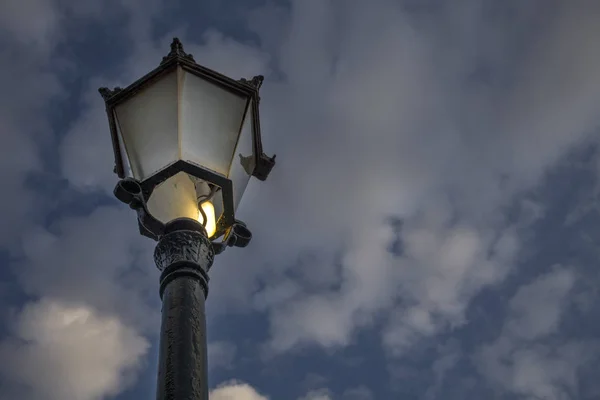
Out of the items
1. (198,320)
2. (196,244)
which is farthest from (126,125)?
(198,320)

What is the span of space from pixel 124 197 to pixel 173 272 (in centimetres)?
62

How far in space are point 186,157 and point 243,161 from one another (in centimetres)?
52

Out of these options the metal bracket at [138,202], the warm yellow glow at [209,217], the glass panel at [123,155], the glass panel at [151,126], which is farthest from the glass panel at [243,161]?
the glass panel at [123,155]

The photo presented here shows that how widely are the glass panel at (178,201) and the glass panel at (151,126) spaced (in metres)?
0.18

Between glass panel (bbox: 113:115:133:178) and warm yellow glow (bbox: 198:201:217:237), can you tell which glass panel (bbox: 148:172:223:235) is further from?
glass panel (bbox: 113:115:133:178)

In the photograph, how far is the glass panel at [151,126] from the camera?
379cm

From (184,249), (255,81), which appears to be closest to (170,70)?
(255,81)

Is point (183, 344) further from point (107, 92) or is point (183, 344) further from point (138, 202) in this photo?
point (107, 92)

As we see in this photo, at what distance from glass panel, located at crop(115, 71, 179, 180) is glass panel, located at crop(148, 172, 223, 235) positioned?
0.18 meters

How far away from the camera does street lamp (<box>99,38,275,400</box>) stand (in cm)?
353

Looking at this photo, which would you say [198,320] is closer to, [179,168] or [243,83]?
[179,168]

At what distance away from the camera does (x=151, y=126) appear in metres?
3.94

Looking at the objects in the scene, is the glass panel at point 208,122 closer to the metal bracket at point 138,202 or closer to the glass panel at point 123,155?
the metal bracket at point 138,202

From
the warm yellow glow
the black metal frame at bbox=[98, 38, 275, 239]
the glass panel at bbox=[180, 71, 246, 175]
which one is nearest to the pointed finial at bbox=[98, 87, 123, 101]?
the black metal frame at bbox=[98, 38, 275, 239]
